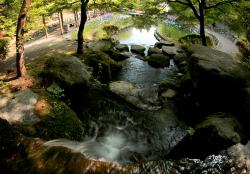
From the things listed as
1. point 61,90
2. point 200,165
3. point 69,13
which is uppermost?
point 200,165

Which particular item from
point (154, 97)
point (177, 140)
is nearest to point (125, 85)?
point (154, 97)

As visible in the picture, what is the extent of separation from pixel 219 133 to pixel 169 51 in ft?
39.4

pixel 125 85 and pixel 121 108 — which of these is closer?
pixel 121 108

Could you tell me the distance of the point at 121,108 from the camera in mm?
12625

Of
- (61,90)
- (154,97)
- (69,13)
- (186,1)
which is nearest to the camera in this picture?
(61,90)

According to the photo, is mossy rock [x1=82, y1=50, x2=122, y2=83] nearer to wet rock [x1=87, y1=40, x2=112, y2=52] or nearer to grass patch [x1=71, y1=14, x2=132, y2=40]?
wet rock [x1=87, y1=40, x2=112, y2=52]

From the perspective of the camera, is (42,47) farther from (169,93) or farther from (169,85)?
(169,93)

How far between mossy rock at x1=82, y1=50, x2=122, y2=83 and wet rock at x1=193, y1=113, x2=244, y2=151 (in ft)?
25.8

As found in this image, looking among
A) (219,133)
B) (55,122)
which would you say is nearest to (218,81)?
(219,133)

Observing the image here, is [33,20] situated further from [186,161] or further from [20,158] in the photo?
[186,161]

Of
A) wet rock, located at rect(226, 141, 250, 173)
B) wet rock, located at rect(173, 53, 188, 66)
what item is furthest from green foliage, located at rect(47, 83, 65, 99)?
wet rock, located at rect(173, 53, 188, 66)

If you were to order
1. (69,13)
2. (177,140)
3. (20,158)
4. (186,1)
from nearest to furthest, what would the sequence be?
(20,158)
(177,140)
(186,1)
(69,13)

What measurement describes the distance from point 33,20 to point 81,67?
20.2 ft

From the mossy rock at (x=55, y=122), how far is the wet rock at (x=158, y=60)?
28.2ft
